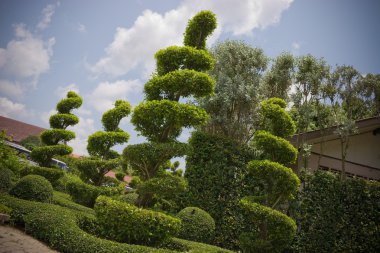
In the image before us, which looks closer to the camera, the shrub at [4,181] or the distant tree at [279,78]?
the shrub at [4,181]

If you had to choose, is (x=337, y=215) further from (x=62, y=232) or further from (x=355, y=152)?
(x=62, y=232)

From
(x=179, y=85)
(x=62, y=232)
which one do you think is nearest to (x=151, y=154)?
(x=179, y=85)

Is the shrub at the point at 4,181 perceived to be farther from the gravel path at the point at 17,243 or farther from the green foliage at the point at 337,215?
the green foliage at the point at 337,215

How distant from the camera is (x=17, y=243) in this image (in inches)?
249

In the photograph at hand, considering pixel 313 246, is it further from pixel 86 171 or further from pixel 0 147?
pixel 0 147

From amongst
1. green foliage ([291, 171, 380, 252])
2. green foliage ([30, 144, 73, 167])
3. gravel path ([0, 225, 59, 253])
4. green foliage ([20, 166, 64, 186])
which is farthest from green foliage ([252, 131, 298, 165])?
green foliage ([30, 144, 73, 167])

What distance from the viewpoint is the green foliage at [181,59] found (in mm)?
11172

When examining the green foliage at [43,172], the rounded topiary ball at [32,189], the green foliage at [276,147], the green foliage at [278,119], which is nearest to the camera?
the rounded topiary ball at [32,189]

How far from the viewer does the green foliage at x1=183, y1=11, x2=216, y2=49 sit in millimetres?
11852

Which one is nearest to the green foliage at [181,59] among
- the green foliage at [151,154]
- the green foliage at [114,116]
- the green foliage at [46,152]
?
the green foliage at [151,154]

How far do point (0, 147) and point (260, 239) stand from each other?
40.1 feet

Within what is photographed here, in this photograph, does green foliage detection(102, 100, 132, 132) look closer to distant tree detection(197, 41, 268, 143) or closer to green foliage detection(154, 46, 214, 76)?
green foliage detection(154, 46, 214, 76)

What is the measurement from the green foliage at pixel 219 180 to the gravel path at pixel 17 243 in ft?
23.4

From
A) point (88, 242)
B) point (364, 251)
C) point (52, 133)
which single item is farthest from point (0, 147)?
point (364, 251)
